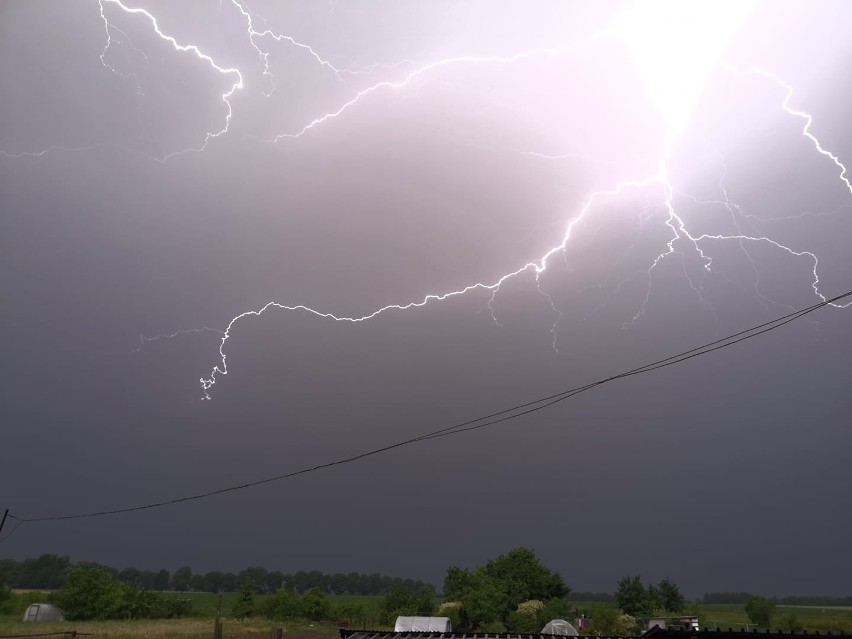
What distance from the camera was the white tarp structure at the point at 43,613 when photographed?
32.5 meters

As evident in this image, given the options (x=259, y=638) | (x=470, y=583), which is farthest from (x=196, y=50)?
(x=470, y=583)

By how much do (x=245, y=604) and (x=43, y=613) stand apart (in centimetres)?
1322

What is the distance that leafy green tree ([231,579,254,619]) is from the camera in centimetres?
4097

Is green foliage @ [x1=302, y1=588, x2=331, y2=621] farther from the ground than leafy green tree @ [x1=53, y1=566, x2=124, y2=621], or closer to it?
closer to it

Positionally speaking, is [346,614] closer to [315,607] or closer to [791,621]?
[315,607]

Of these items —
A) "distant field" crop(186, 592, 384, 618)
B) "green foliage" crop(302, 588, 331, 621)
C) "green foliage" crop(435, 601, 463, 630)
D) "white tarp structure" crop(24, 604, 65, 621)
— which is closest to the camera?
"white tarp structure" crop(24, 604, 65, 621)

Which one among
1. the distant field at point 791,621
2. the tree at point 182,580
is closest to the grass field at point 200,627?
the distant field at point 791,621

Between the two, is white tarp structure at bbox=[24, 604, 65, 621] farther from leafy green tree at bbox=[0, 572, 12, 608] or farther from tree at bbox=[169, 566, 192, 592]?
tree at bbox=[169, 566, 192, 592]

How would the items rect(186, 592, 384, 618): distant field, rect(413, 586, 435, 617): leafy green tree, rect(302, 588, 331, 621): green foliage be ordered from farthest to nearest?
rect(186, 592, 384, 618): distant field → rect(413, 586, 435, 617): leafy green tree → rect(302, 588, 331, 621): green foliage

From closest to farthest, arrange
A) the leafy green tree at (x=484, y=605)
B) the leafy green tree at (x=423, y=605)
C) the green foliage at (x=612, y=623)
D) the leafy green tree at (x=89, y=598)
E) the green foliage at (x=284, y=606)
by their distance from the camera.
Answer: the green foliage at (x=612, y=623), the leafy green tree at (x=89, y=598), the leafy green tree at (x=484, y=605), the leafy green tree at (x=423, y=605), the green foliage at (x=284, y=606)

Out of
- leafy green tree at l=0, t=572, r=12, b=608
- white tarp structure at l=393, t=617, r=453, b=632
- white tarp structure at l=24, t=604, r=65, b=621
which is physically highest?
leafy green tree at l=0, t=572, r=12, b=608

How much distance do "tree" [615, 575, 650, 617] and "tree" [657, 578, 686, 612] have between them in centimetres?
620

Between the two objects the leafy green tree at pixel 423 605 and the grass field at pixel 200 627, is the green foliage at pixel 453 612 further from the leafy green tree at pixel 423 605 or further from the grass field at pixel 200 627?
the grass field at pixel 200 627

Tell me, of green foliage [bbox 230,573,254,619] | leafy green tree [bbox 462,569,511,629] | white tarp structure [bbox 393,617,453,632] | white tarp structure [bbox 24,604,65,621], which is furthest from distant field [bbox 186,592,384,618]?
white tarp structure [bbox 393,617,453,632]
